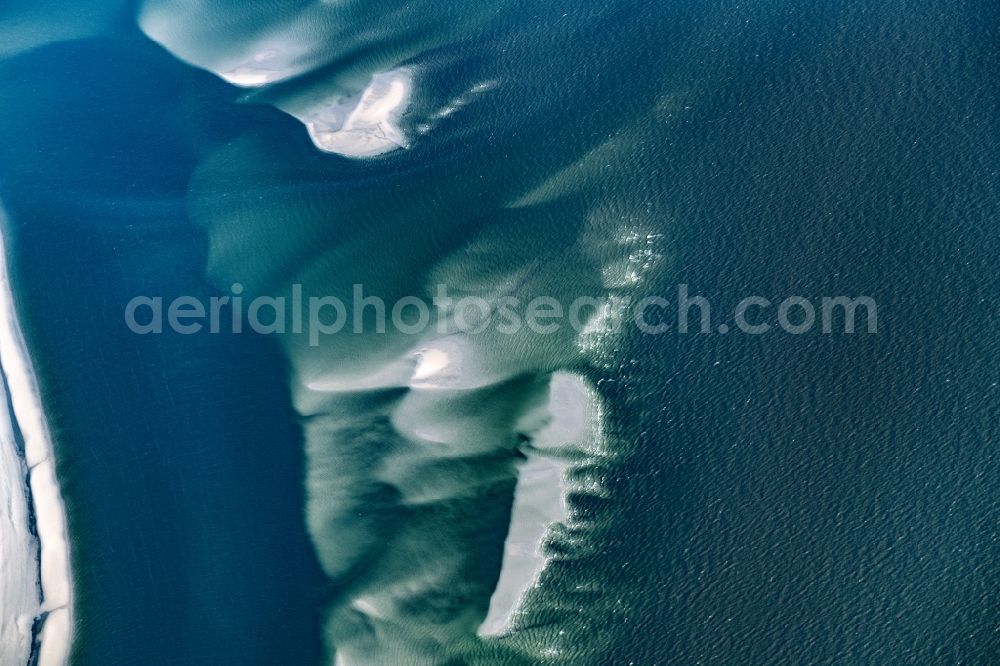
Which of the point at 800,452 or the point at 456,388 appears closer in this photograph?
the point at 800,452

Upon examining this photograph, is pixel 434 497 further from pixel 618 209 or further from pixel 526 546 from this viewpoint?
pixel 618 209

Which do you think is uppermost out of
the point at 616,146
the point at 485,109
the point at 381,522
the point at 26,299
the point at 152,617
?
the point at 485,109

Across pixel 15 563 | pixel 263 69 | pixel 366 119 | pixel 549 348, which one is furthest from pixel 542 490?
pixel 263 69

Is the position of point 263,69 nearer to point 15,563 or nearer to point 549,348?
point 549,348

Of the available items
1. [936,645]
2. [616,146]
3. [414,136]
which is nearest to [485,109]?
[414,136]

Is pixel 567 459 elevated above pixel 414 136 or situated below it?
below
